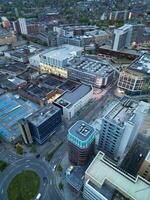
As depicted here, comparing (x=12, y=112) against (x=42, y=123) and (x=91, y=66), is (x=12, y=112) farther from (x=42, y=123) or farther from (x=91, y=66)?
(x=91, y=66)

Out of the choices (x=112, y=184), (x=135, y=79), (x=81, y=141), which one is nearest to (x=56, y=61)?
(x=135, y=79)

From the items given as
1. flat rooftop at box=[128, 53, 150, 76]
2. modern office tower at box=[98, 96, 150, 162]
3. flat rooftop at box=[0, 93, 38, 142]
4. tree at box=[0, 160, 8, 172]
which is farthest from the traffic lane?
flat rooftop at box=[128, 53, 150, 76]

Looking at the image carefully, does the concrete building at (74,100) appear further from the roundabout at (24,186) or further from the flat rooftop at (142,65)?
the flat rooftop at (142,65)

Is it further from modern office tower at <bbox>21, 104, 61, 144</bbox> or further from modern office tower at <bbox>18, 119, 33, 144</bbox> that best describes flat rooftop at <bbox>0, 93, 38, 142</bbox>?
modern office tower at <bbox>21, 104, 61, 144</bbox>

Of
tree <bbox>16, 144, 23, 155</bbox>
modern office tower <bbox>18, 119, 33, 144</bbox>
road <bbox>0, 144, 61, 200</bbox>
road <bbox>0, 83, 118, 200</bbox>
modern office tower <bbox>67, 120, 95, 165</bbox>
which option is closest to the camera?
modern office tower <bbox>67, 120, 95, 165</bbox>

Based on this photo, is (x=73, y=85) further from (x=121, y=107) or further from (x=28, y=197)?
(x=28, y=197)

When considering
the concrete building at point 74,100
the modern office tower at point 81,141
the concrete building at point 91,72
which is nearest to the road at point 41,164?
the concrete building at point 74,100
